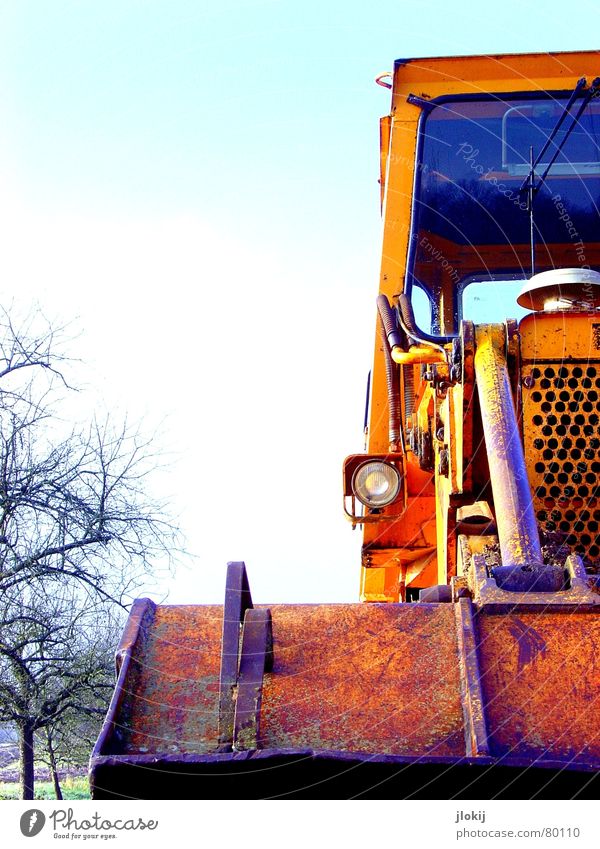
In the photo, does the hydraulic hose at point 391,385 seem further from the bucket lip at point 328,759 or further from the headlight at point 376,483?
the bucket lip at point 328,759

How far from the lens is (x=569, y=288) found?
4.50 m

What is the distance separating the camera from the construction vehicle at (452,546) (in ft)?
8.94

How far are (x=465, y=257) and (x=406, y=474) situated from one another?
4.25ft

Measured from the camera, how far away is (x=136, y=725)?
290 cm

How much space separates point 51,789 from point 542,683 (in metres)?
13.3

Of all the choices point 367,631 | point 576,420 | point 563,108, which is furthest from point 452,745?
point 563,108

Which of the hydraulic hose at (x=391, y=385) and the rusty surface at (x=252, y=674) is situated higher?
the hydraulic hose at (x=391, y=385)

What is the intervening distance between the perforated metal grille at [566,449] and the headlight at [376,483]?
41.6 inches

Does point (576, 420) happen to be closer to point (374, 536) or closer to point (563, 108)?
point (374, 536)

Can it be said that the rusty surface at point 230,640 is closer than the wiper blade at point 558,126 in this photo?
Yes

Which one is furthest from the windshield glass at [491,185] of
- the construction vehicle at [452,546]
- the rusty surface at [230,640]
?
the rusty surface at [230,640]

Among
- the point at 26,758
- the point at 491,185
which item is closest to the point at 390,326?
the point at 491,185

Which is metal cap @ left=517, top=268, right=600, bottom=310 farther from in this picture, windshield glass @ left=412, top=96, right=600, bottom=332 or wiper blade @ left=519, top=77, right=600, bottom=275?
windshield glass @ left=412, top=96, right=600, bottom=332

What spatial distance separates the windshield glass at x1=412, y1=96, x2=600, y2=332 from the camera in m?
5.86
